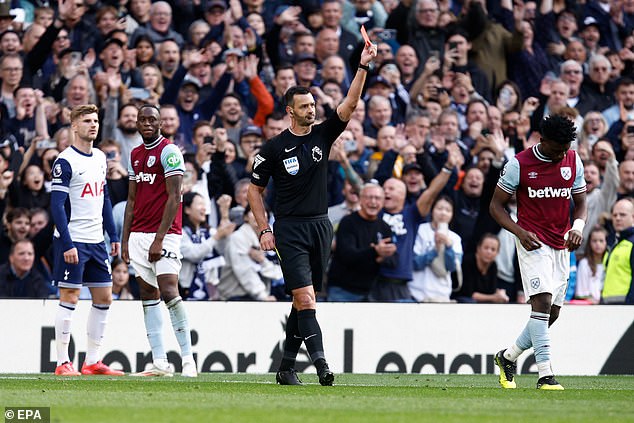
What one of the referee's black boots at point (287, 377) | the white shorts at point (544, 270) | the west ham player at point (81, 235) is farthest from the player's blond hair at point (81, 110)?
the white shorts at point (544, 270)

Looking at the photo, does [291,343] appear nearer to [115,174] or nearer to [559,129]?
[559,129]

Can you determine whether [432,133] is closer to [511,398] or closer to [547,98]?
[547,98]

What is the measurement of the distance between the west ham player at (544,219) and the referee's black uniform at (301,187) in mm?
1686

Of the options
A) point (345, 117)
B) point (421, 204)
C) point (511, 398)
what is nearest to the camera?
point (511, 398)

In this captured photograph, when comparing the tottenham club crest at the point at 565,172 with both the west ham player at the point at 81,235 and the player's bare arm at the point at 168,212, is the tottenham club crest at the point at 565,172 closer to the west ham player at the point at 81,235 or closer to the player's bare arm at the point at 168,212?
the player's bare arm at the point at 168,212

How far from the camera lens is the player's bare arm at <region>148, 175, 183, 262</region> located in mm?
11664

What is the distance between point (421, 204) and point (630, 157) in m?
3.79

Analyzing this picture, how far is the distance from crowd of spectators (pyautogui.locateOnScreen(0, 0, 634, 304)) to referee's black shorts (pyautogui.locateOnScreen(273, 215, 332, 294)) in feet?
16.5

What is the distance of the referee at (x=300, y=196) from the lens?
34.3 ft

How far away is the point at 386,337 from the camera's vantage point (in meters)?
15.9

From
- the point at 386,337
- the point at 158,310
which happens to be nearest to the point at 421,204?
the point at 386,337

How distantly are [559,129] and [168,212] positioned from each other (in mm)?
3749

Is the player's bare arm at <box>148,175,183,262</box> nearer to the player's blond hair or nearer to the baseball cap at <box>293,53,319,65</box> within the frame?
the player's blond hair

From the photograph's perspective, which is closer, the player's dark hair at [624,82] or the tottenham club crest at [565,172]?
the tottenham club crest at [565,172]
